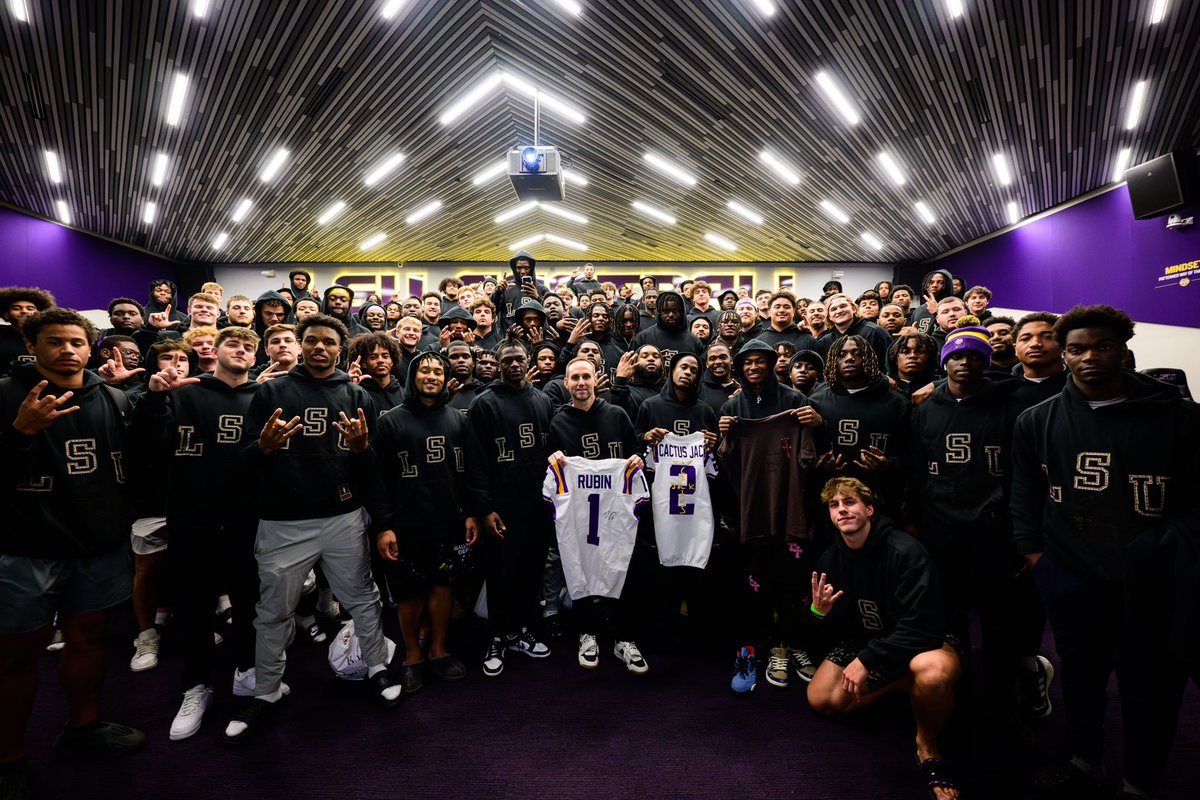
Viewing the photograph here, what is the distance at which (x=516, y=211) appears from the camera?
1390cm

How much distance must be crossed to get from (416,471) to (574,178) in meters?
10.6

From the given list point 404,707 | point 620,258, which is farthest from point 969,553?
point 620,258

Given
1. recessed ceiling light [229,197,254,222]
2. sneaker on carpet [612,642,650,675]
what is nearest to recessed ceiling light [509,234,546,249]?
recessed ceiling light [229,197,254,222]

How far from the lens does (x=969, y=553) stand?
2846mm

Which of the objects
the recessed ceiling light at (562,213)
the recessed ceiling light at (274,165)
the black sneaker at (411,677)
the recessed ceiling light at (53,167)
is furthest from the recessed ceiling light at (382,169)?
the black sneaker at (411,677)

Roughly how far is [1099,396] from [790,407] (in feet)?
5.04

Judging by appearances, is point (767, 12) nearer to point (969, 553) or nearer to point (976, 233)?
point (969, 553)

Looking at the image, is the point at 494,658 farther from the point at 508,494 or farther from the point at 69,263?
the point at 69,263

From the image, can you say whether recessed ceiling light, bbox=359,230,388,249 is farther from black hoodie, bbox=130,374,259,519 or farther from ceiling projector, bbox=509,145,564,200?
black hoodie, bbox=130,374,259,519

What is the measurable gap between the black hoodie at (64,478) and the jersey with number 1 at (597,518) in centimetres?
230

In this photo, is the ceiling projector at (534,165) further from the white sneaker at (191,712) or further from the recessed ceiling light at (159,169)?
the white sneaker at (191,712)

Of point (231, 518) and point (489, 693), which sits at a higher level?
point (231, 518)

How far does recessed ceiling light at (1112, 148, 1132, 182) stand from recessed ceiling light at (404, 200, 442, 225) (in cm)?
1324

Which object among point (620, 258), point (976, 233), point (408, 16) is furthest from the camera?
point (620, 258)
